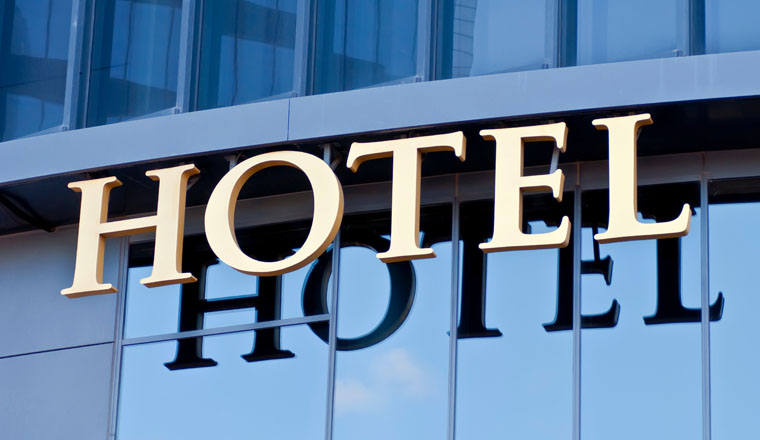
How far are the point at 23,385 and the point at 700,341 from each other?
6.21m

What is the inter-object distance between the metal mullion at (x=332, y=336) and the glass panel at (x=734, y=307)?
10.4 ft

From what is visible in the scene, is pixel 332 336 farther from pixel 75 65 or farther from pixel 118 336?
pixel 75 65

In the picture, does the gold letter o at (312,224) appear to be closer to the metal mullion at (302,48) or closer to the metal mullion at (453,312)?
the metal mullion at (302,48)

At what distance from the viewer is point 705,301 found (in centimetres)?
1245

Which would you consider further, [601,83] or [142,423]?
[142,423]

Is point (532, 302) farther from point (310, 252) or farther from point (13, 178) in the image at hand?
point (13, 178)

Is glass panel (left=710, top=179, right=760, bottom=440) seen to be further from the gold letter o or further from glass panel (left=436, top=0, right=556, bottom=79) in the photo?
the gold letter o

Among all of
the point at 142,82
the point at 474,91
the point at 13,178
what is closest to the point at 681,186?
the point at 474,91

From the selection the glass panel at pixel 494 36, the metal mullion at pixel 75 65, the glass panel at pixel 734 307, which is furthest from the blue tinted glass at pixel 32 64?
the glass panel at pixel 734 307

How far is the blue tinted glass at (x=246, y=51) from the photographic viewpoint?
1409 centimetres

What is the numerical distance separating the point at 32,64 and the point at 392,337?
4.58m

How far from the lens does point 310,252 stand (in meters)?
12.9

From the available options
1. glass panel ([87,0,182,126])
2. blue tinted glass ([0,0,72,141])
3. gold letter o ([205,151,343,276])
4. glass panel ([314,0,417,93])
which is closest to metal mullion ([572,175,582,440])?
glass panel ([314,0,417,93])

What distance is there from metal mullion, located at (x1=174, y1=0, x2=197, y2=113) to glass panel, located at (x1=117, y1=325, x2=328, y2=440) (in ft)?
6.98
